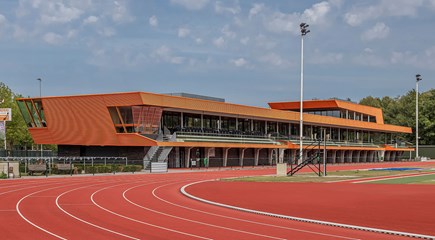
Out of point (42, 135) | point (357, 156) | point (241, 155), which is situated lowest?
point (357, 156)

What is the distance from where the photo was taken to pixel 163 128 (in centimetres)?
6644

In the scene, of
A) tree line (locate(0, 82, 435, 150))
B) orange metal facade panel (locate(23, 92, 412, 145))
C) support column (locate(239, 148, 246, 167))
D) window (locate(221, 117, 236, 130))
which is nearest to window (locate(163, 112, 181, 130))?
orange metal facade panel (locate(23, 92, 412, 145))

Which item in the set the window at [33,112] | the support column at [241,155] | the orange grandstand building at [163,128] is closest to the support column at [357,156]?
the orange grandstand building at [163,128]

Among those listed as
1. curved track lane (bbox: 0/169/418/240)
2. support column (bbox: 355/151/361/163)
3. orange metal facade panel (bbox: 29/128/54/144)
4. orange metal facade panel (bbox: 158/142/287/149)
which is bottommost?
support column (bbox: 355/151/361/163)

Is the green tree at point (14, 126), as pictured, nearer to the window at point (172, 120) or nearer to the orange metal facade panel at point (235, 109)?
the window at point (172, 120)

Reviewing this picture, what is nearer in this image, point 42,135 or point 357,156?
point 42,135

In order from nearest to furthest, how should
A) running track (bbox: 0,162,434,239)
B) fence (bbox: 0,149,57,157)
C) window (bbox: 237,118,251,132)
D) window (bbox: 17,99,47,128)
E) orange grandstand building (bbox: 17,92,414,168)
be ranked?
running track (bbox: 0,162,434,239) → orange grandstand building (bbox: 17,92,414,168) → window (bbox: 17,99,47,128) → fence (bbox: 0,149,57,157) → window (bbox: 237,118,251,132)

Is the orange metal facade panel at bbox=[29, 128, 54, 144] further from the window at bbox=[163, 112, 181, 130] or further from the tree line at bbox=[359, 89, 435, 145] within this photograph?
Result: the tree line at bbox=[359, 89, 435, 145]

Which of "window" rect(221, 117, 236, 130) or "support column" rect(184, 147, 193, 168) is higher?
"window" rect(221, 117, 236, 130)

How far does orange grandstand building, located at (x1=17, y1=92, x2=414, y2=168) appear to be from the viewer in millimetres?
58844

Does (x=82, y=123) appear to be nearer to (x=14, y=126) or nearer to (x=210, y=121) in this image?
(x=210, y=121)

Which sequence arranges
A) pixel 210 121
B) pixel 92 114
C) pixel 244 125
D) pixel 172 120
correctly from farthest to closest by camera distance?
pixel 244 125
pixel 210 121
pixel 172 120
pixel 92 114

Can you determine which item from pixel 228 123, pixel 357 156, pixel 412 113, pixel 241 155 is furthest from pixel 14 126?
pixel 412 113

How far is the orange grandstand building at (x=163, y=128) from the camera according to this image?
58.8m
